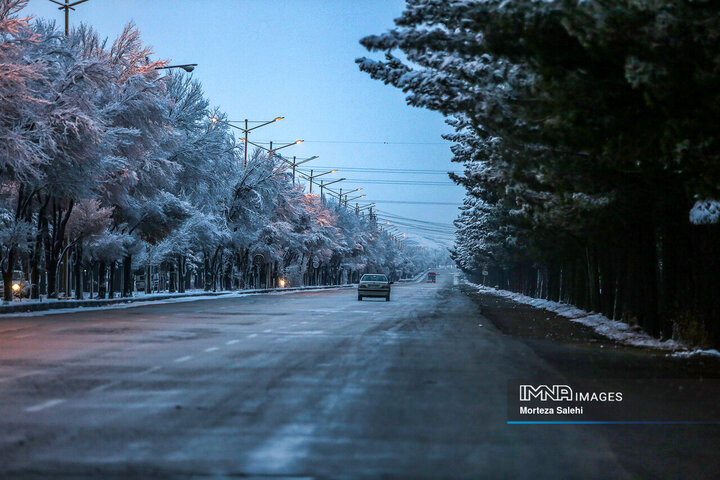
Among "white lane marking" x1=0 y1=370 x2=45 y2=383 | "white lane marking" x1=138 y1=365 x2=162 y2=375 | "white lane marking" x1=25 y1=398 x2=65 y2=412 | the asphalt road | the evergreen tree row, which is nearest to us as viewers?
the asphalt road

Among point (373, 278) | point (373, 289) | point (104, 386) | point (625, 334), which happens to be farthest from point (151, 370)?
point (373, 278)

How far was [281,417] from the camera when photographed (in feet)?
34.0

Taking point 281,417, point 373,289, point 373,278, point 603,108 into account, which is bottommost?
point 281,417

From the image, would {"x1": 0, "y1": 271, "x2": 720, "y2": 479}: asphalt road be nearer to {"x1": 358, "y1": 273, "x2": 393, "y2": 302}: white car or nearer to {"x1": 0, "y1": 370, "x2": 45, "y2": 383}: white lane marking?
{"x1": 0, "y1": 370, "x2": 45, "y2": 383}: white lane marking

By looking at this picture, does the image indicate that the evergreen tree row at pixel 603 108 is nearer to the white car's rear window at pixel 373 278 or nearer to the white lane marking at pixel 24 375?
the white lane marking at pixel 24 375

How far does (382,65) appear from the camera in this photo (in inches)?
777

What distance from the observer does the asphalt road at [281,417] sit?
26.4 feet

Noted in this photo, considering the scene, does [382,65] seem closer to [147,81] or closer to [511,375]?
[511,375]

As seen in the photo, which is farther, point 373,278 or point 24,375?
point 373,278

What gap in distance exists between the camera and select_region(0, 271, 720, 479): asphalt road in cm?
805

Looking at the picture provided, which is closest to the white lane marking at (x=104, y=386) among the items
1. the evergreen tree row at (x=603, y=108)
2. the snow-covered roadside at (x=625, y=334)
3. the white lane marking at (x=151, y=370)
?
the white lane marking at (x=151, y=370)

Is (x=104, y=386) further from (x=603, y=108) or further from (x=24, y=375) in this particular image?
(x=603, y=108)

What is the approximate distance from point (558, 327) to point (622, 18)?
65.4ft

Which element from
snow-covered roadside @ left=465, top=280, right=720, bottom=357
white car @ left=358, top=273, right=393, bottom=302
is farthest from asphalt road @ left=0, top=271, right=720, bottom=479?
white car @ left=358, top=273, right=393, bottom=302
